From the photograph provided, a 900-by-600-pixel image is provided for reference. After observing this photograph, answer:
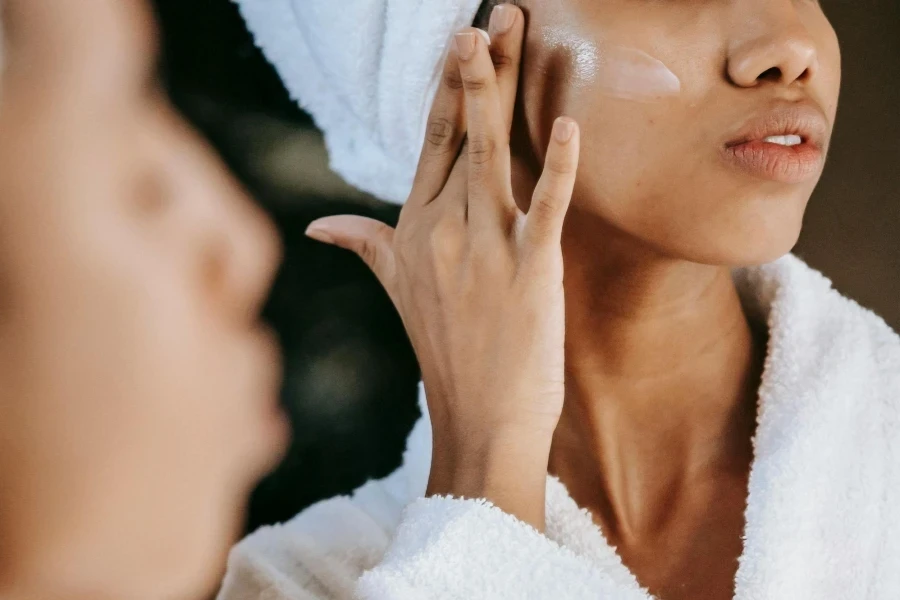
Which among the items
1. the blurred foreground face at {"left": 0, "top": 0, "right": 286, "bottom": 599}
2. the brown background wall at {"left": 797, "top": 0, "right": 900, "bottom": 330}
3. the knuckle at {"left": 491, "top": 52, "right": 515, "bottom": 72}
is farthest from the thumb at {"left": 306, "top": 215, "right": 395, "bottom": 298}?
the brown background wall at {"left": 797, "top": 0, "right": 900, "bottom": 330}

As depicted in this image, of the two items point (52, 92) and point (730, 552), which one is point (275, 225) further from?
point (730, 552)

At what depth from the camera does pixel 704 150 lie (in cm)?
55

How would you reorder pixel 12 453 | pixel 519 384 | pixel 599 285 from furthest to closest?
pixel 599 285
pixel 519 384
pixel 12 453

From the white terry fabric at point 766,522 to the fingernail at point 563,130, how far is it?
0.31 metres

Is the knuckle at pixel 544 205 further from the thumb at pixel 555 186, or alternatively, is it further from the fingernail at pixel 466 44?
the fingernail at pixel 466 44

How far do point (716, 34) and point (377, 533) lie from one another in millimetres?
585

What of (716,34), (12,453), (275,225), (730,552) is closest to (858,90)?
(716,34)

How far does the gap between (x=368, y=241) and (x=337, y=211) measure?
0.04 m

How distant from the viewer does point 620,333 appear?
719 mm

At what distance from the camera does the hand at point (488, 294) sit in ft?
1.92

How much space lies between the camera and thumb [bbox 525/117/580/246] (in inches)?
20.3

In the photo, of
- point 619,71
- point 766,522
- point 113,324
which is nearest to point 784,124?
point 619,71

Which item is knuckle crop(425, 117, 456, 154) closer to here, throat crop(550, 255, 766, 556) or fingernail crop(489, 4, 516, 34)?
fingernail crop(489, 4, 516, 34)

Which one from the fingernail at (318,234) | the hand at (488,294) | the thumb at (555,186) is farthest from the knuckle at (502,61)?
the fingernail at (318,234)
